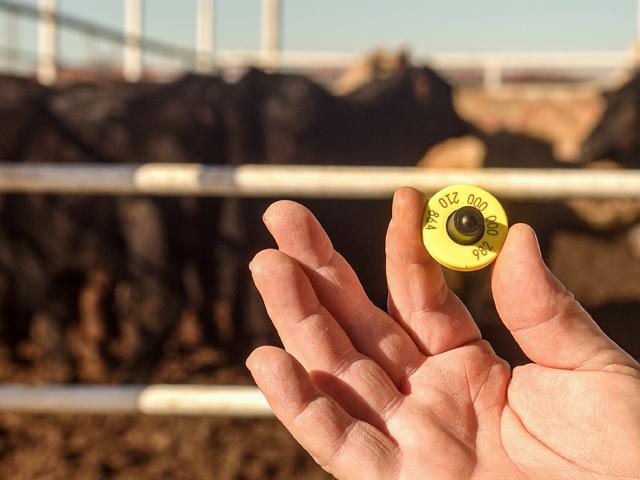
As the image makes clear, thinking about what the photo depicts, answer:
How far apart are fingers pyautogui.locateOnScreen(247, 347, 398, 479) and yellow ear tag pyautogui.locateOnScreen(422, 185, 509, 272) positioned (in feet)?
0.71

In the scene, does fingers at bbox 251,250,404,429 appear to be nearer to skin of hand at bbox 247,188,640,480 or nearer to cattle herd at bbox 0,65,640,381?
skin of hand at bbox 247,188,640,480

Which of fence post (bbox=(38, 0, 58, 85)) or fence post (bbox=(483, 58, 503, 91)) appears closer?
fence post (bbox=(38, 0, 58, 85))

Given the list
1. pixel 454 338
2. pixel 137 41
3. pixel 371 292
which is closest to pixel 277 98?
pixel 371 292

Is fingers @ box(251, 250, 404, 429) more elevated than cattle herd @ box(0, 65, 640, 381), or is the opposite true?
fingers @ box(251, 250, 404, 429)

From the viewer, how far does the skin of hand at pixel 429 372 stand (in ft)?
3.25

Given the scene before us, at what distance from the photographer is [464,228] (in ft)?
3.11

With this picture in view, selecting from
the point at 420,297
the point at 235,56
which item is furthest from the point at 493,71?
the point at 420,297

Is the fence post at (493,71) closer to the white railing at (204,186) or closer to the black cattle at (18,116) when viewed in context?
the black cattle at (18,116)

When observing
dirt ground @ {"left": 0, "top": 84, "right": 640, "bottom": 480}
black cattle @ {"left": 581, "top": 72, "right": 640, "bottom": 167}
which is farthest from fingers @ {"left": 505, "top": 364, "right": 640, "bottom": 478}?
black cattle @ {"left": 581, "top": 72, "right": 640, "bottom": 167}

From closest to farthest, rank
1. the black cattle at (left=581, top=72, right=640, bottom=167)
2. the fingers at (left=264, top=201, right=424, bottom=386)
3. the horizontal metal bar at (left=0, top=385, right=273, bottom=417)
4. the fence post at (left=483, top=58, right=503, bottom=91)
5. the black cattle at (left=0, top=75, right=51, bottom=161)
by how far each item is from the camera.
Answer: the fingers at (left=264, top=201, right=424, bottom=386) < the horizontal metal bar at (left=0, top=385, right=273, bottom=417) < the black cattle at (left=0, top=75, right=51, bottom=161) < the black cattle at (left=581, top=72, right=640, bottom=167) < the fence post at (left=483, top=58, right=503, bottom=91)

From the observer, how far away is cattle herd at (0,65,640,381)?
10.8ft

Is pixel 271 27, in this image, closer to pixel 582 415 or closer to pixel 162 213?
pixel 162 213

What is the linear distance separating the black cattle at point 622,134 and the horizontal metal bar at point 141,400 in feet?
11.7

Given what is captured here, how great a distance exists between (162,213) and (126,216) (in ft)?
0.46
